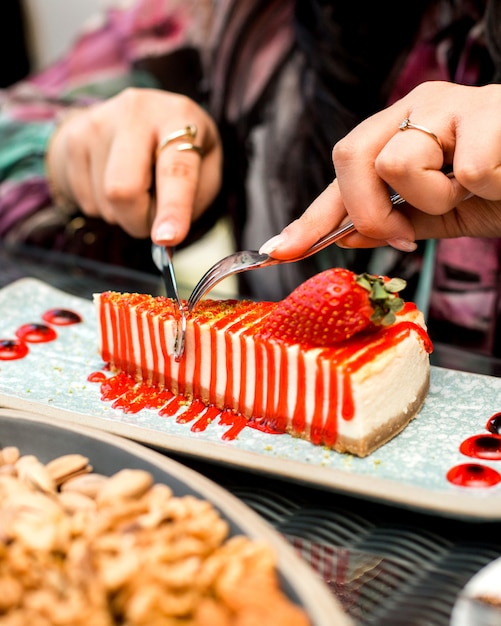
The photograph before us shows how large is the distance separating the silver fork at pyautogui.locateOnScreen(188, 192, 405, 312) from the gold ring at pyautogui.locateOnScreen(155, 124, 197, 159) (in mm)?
545

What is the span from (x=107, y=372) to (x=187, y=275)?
760mm

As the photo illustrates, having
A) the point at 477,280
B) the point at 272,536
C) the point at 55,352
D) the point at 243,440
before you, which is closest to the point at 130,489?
the point at 272,536

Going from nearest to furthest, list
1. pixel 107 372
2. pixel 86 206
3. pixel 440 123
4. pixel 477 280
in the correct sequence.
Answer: pixel 440 123, pixel 107 372, pixel 477 280, pixel 86 206

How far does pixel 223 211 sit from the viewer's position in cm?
226

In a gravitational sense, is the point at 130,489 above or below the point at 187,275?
above

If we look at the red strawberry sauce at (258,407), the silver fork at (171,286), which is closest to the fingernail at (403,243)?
the red strawberry sauce at (258,407)

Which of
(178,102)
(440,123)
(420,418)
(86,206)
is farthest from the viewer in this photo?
(86,206)

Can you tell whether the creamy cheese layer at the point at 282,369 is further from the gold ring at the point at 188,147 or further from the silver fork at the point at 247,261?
the gold ring at the point at 188,147

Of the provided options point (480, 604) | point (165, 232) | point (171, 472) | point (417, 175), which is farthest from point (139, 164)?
point (480, 604)

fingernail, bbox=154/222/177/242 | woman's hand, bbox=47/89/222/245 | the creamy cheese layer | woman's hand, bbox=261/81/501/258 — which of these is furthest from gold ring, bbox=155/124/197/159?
woman's hand, bbox=261/81/501/258

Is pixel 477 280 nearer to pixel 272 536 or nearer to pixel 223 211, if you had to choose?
pixel 223 211

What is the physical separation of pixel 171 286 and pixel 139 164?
0.37 meters

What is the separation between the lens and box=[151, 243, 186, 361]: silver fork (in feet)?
4.54

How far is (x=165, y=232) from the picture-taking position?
62.6 inches
